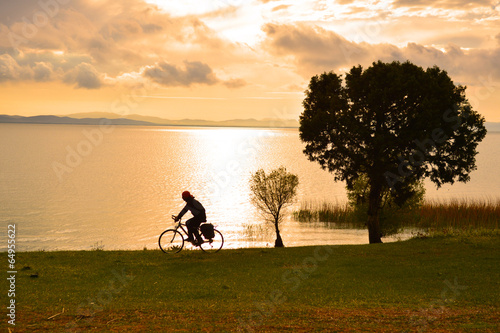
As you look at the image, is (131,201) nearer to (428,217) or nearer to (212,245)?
(212,245)

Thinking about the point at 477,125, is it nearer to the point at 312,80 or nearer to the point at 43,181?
the point at 312,80

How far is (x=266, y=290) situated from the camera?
54.6 ft

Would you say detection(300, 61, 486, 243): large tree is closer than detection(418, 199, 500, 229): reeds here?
Yes

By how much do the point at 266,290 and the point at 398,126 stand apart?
20830mm

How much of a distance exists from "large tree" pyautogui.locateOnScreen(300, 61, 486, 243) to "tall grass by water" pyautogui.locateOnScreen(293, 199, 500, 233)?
17910 millimetres

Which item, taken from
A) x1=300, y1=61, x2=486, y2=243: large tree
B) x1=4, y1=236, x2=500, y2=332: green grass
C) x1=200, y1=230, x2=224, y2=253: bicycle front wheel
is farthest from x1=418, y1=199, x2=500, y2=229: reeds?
x1=200, y1=230, x2=224, y2=253: bicycle front wheel

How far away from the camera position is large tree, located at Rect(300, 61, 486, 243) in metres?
31.2

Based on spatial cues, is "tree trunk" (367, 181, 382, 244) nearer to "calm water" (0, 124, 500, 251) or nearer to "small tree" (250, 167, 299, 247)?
"small tree" (250, 167, 299, 247)

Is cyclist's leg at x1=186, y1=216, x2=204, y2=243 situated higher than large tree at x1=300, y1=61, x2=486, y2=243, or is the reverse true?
large tree at x1=300, y1=61, x2=486, y2=243


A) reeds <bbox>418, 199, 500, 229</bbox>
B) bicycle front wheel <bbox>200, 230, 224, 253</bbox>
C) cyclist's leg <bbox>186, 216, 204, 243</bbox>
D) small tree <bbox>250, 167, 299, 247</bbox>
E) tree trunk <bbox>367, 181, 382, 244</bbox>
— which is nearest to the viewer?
cyclist's leg <bbox>186, 216, 204, 243</bbox>

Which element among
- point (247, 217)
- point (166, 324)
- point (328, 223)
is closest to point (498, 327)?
point (166, 324)

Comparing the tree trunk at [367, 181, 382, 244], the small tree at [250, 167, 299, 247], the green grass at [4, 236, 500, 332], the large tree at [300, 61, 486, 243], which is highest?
the large tree at [300, 61, 486, 243]

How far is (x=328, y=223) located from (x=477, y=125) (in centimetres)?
2946

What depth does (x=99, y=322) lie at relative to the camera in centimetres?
1185
